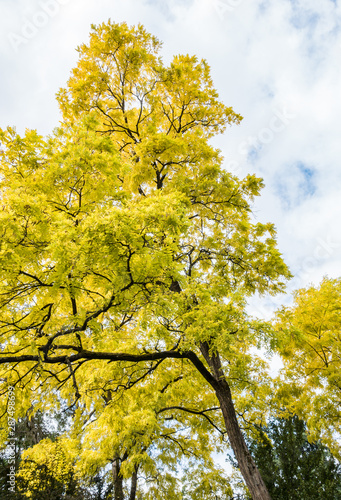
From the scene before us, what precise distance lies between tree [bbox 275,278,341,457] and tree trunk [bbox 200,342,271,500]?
3.07 m

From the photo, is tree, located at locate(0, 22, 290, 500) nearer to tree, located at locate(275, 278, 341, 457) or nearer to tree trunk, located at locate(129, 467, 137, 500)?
tree, located at locate(275, 278, 341, 457)

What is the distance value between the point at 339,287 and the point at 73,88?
851cm

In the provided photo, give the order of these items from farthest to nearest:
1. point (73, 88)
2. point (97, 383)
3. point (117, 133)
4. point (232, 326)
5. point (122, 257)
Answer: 1. point (117, 133)
2. point (73, 88)
3. point (97, 383)
4. point (232, 326)
5. point (122, 257)

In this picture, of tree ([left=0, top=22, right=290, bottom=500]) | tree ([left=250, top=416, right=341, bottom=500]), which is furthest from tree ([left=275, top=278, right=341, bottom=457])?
tree ([left=0, top=22, right=290, bottom=500])

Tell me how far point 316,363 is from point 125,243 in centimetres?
752

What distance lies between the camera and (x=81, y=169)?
4.15 m

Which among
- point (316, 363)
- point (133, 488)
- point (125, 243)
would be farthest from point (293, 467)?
point (125, 243)

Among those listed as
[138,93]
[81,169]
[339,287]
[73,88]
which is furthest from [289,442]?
[73,88]

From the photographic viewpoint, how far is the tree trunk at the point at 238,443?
4.55m

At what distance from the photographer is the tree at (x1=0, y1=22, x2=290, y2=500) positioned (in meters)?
3.50

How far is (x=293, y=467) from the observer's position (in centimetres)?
958

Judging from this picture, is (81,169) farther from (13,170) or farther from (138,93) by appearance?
(138,93)

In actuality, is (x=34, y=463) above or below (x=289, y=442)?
above

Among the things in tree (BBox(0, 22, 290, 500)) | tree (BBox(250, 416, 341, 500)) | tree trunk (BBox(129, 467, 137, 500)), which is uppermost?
tree (BBox(0, 22, 290, 500))
